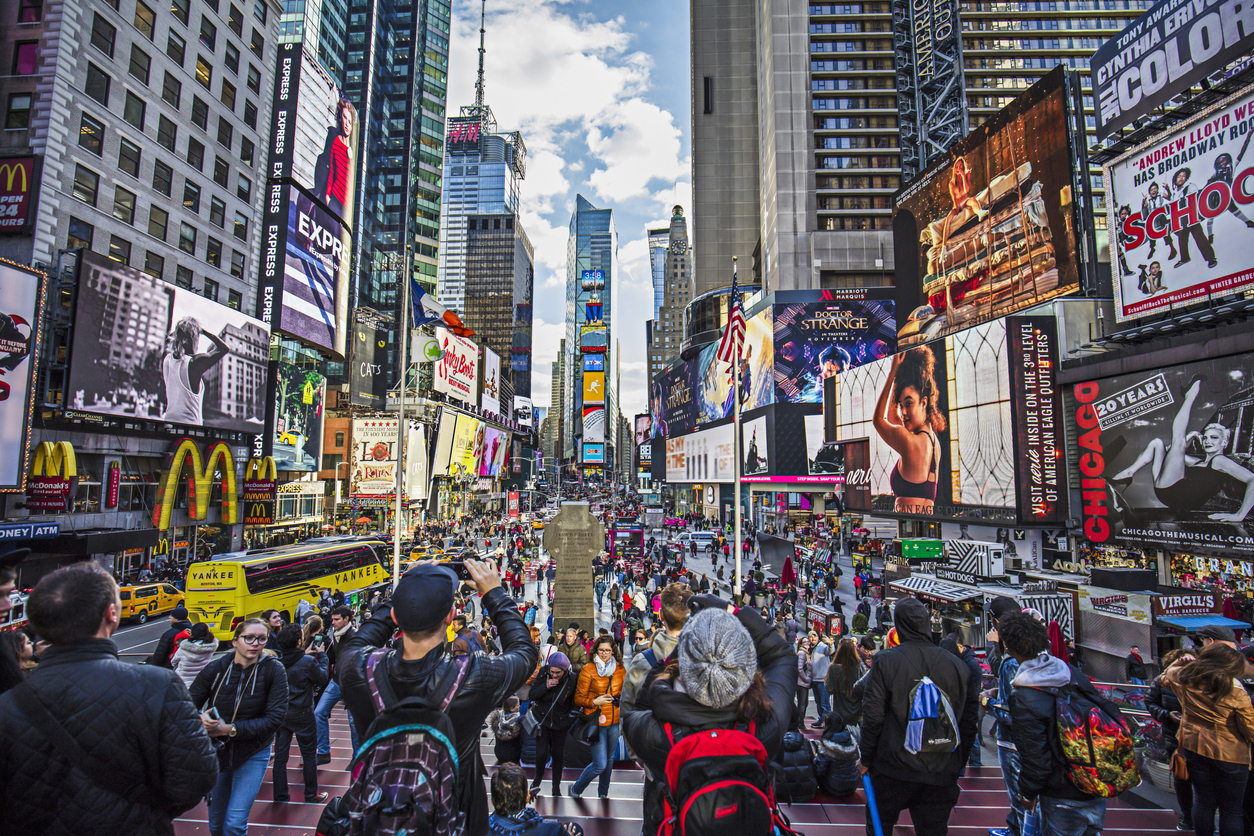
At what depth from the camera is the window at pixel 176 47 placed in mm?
→ 29344

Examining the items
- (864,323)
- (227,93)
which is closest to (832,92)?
(864,323)

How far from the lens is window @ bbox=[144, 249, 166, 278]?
28359mm

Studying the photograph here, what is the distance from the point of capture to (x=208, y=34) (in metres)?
32.0

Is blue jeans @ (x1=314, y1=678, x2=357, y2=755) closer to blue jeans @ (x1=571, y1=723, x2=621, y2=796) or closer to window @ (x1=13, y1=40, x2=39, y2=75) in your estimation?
blue jeans @ (x1=571, y1=723, x2=621, y2=796)

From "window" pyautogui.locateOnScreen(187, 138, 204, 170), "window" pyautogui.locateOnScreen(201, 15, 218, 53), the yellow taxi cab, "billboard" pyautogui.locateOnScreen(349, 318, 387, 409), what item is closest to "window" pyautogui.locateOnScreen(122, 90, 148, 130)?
"window" pyautogui.locateOnScreen(187, 138, 204, 170)

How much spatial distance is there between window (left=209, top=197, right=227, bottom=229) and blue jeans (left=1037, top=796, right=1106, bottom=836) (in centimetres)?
3903

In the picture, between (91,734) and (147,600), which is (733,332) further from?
(147,600)

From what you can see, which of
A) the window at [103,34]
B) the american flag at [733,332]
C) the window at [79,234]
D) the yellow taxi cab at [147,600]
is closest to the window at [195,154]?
the window at [103,34]

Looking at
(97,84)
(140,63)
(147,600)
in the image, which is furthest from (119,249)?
(147,600)

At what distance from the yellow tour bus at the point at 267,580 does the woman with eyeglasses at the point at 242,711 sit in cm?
1454

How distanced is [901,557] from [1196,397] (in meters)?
10.6

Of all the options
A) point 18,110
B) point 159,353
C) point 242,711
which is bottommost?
point 242,711

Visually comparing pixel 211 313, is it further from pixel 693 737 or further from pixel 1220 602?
pixel 1220 602

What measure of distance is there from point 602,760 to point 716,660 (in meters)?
4.47
